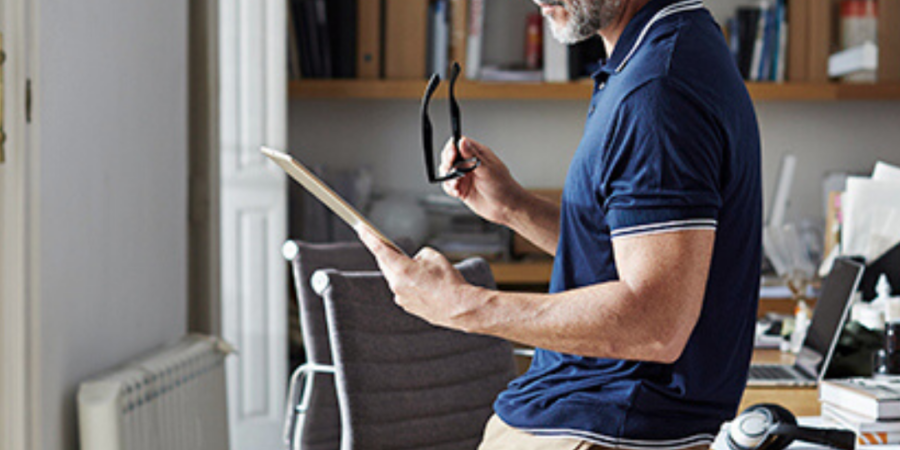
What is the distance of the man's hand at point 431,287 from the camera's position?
4.19 ft

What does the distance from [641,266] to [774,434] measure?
0.63 m

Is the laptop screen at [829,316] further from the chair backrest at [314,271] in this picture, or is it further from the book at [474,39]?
the book at [474,39]

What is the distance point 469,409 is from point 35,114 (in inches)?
44.3

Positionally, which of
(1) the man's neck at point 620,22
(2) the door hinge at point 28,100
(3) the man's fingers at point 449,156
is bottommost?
(3) the man's fingers at point 449,156

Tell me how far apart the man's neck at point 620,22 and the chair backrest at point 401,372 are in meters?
0.95

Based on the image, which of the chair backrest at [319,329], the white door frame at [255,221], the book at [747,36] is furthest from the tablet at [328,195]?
the book at [747,36]

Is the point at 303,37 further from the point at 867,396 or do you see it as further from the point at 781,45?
the point at 867,396

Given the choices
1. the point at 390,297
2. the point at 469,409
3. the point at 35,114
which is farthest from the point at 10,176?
the point at 469,409

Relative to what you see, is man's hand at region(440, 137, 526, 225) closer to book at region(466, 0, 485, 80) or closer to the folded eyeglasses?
the folded eyeglasses

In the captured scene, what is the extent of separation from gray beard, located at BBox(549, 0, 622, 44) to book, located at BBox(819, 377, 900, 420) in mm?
859

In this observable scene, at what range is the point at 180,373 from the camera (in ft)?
7.71

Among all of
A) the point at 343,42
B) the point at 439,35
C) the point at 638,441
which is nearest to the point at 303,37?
the point at 343,42

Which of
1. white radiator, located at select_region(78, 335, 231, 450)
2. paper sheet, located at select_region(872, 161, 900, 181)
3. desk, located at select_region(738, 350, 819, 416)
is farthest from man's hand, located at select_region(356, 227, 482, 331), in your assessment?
paper sheet, located at select_region(872, 161, 900, 181)

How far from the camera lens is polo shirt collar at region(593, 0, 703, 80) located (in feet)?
4.33
